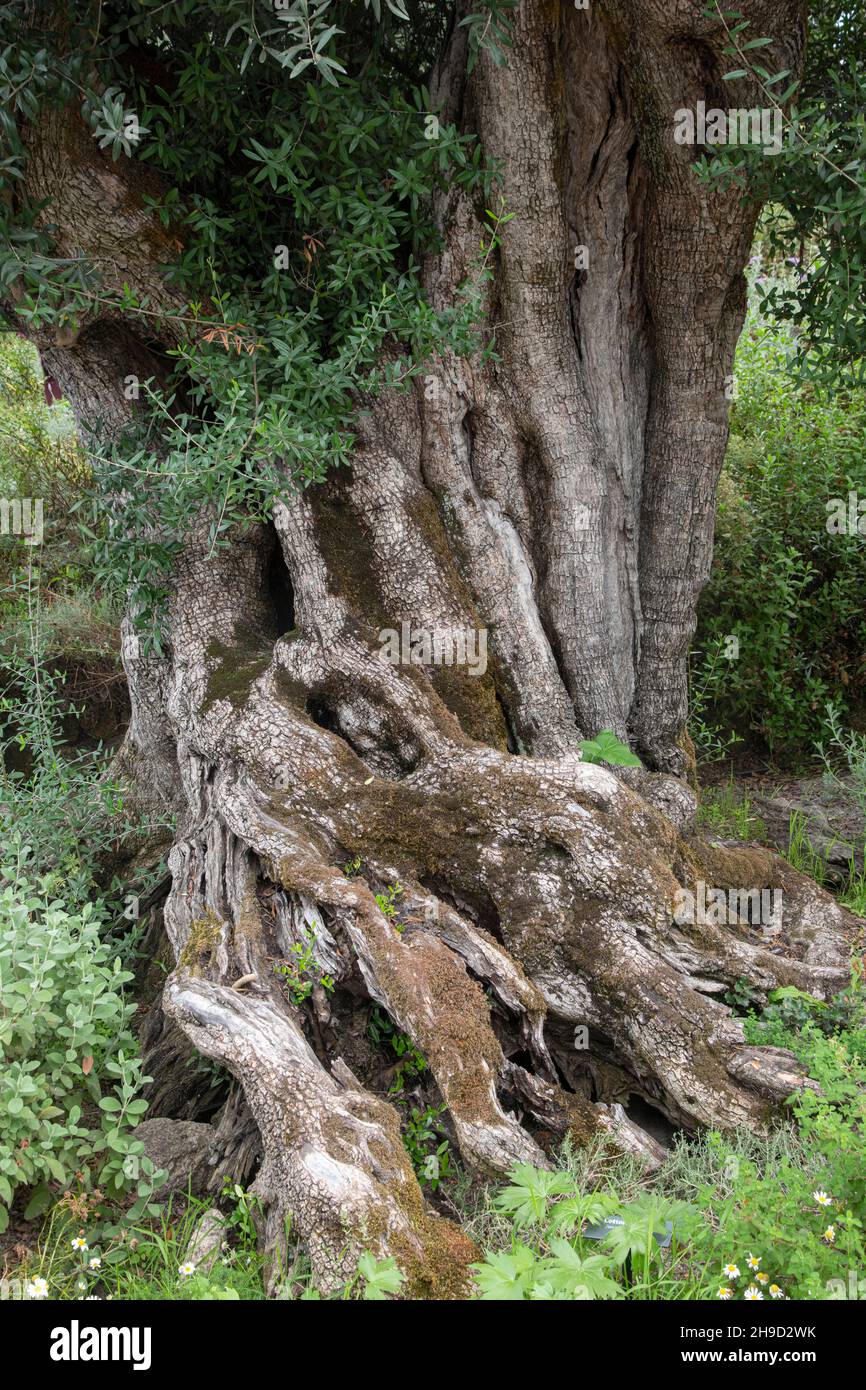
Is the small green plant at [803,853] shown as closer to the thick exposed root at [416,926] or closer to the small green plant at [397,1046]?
the thick exposed root at [416,926]

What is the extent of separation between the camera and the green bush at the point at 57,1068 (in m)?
3.22

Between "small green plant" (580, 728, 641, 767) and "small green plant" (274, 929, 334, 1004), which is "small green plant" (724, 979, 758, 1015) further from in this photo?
"small green plant" (274, 929, 334, 1004)

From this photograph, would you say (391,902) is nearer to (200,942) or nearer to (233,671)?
(200,942)

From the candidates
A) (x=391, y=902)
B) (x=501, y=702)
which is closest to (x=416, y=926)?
(x=391, y=902)

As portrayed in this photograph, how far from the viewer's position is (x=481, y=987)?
149 inches

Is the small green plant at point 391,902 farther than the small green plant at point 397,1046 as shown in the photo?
Yes

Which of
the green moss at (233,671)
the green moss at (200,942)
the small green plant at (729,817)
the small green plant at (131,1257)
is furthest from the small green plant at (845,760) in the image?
the small green plant at (131,1257)

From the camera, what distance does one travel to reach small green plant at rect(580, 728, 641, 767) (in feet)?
16.1

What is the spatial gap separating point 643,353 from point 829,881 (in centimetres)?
318

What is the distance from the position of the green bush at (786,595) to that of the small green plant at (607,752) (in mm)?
2139

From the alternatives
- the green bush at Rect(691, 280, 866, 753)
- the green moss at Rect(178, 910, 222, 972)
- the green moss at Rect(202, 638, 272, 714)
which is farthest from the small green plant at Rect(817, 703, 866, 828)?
the green moss at Rect(178, 910, 222, 972)

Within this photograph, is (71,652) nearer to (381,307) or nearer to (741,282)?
(381,307)

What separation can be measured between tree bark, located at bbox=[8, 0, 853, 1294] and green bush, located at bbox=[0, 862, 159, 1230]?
1.05 ft

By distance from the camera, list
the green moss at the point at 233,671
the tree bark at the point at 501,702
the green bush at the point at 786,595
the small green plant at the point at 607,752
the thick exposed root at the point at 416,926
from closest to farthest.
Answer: the thick exposed root at the point at 416,926
the tree bark at the point at 501,702
the green moss at the point at 233,671
the small green plant at the point at 607,752
the green bush at the point at 786,595
